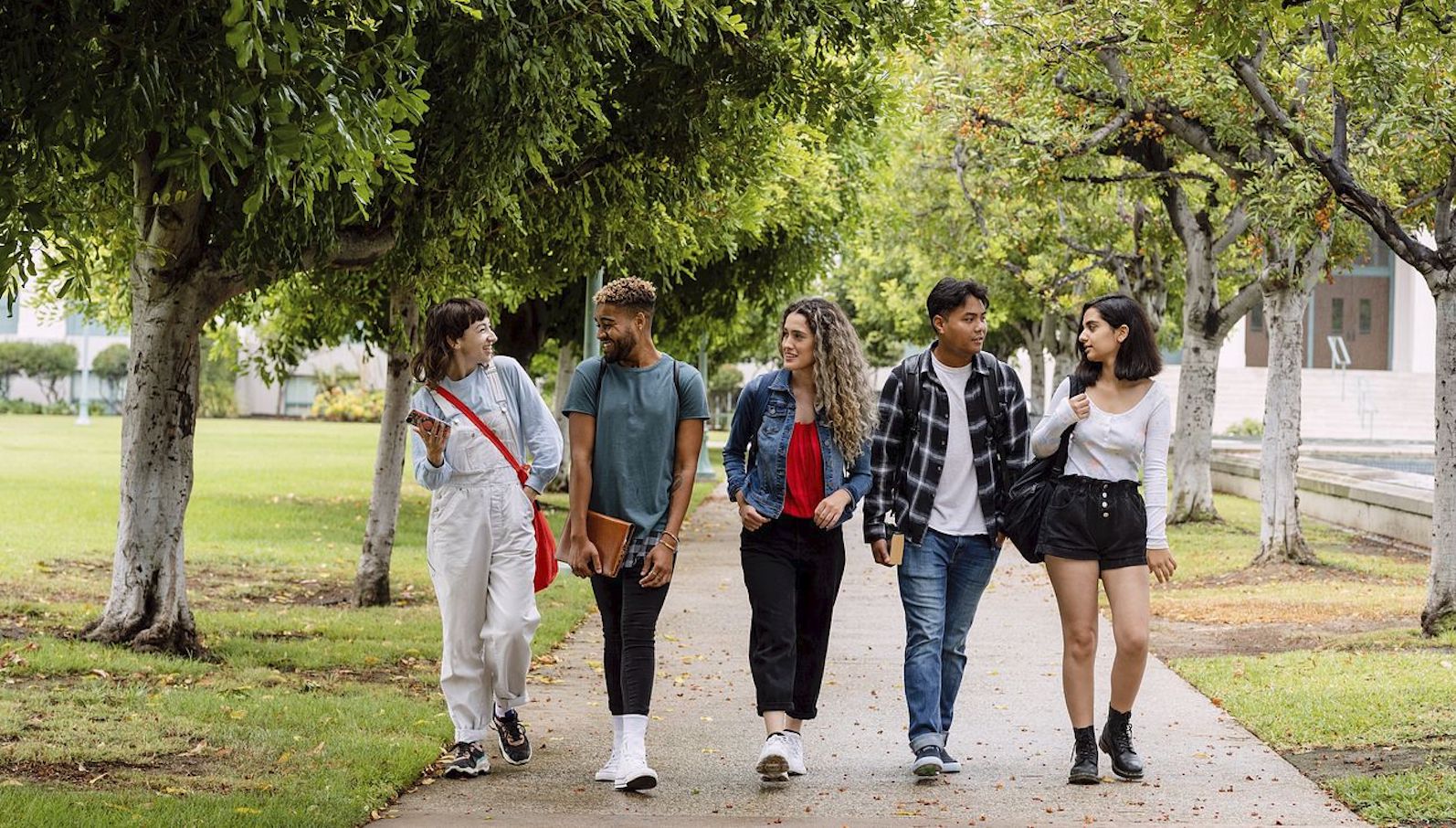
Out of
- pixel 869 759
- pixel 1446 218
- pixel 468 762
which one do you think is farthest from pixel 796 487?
pixel 1446 218

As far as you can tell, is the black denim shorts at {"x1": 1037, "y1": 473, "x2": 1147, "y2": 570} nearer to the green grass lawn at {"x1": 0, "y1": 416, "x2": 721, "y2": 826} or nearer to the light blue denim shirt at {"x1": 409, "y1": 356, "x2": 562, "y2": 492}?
the light blue denim shirt at {"x1": 409, "y1": 356, "x2": 562, "y2": 492}

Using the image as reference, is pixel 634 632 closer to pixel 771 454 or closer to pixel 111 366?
pixel 771 454

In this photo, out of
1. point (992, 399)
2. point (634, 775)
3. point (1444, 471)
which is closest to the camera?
point (634, 775)

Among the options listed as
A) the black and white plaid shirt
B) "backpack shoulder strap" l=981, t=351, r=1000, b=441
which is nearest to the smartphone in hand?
the black and white plaid shirt

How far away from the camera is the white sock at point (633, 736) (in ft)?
20.9

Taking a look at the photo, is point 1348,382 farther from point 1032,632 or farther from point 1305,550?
point 1032,632

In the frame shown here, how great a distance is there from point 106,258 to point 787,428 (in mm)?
6538

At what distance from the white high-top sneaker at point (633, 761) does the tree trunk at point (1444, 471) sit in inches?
247

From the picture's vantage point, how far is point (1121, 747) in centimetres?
671

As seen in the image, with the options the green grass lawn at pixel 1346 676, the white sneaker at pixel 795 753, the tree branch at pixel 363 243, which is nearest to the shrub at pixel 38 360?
the green grass lawn at pixel 1346 676

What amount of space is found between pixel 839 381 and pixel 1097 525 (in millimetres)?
1115

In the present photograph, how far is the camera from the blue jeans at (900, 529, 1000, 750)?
6.63 m

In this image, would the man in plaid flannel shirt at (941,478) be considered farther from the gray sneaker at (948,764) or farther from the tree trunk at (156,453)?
the tree trunk at (156,453)

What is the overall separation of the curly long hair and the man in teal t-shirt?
46 cm
